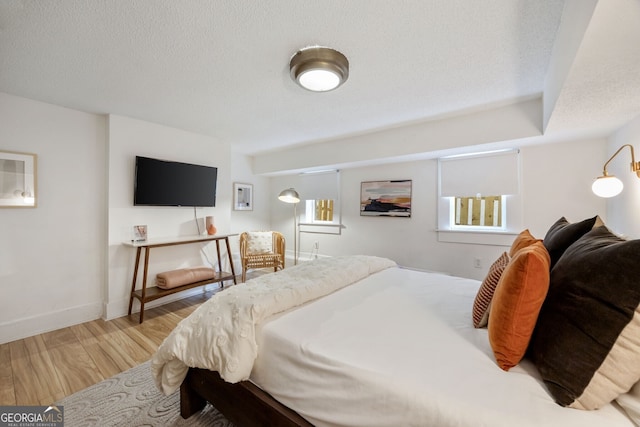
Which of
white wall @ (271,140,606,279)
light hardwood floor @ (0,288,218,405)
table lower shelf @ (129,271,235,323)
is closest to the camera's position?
light hardwood floor @ (0,288,218,405)

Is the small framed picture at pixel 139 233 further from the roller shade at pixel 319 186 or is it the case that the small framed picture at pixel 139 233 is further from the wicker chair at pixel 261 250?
the roller shade at pixel 319 186

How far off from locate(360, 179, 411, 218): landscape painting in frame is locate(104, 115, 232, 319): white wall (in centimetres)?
232

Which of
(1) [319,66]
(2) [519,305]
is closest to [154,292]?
(1) [319,66]

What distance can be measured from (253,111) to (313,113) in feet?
2.17

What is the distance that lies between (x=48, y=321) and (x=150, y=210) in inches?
57.3

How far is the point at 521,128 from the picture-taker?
8.36 ft

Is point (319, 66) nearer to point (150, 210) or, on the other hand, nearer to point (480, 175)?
point (480, 175)

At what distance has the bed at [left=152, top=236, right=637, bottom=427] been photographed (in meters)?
0.81

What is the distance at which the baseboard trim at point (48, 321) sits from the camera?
2.40 m

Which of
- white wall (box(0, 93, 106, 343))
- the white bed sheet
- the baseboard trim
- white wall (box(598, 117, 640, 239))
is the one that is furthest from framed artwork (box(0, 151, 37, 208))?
white wall (box(598, 117, 640, 239))

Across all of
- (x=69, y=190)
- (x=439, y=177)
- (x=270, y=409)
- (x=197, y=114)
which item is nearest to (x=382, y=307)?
(x=270, y=409)

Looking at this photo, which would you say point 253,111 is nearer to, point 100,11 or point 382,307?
point 100,11

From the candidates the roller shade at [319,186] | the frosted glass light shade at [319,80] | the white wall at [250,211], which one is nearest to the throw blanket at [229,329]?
the frosted glass light shade at [319,80]

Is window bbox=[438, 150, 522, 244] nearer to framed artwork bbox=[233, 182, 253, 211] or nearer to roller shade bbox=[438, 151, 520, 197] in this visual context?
roller shade bbox=[438, 151, 520, 197]
